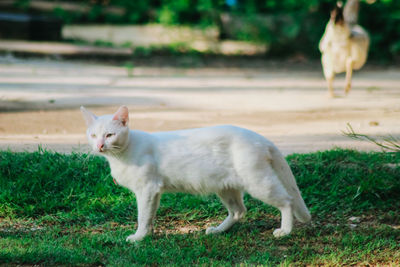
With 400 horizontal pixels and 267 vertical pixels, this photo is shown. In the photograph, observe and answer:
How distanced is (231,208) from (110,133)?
3.39ft

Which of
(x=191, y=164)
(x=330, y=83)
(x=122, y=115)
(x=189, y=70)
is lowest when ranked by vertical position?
(x=189, y=70)

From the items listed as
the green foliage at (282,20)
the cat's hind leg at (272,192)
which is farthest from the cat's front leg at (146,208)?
the green foliage at (282,20)

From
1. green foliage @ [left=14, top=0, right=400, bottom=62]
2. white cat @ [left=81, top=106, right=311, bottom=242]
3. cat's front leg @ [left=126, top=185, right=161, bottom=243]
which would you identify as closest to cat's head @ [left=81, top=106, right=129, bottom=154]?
white cat @ [left=81, top=106, right=311, bottom=242]

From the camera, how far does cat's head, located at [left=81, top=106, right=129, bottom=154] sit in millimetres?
3699

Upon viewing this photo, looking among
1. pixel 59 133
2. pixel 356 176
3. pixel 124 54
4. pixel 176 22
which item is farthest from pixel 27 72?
pixel 356 176

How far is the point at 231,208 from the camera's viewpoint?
4.06m

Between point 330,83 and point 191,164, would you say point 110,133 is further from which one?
point 330,83

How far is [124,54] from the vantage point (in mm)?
13000

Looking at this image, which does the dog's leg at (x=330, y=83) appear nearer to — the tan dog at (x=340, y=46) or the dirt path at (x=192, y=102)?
the tan dog at (x=340, y=46)

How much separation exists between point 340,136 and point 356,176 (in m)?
1.28

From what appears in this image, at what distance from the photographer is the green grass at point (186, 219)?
3.57 metres

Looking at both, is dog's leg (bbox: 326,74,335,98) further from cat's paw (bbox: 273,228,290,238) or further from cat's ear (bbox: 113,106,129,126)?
cat's ear (bbox: 113,106,129,126)

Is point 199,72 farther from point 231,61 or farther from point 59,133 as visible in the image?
point 59,133

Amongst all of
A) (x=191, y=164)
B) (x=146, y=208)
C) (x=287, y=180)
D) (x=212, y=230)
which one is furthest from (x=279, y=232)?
(x=146, y=208)
